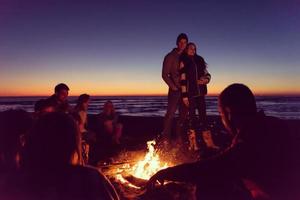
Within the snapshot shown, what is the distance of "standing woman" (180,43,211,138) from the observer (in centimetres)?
1000

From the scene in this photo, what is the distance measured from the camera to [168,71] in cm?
1059

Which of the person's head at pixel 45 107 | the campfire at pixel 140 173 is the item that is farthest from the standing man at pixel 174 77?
the person's head at pixel 45 107

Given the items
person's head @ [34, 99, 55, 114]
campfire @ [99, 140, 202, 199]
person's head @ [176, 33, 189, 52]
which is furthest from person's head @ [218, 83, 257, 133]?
person's head @ [176, 33, 189, 52]

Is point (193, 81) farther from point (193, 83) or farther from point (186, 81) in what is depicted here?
point (186, 81)

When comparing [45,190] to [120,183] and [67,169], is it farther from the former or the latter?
[120,183]

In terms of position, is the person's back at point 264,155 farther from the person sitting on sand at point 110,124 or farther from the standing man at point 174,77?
the person sitting on sand at point 110,124

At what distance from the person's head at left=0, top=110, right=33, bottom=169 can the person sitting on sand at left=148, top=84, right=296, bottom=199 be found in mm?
1335

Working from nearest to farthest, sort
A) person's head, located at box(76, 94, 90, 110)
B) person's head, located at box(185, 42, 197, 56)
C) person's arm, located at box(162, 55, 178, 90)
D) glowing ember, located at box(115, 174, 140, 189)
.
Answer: glowing ember, located at box(115, 174, 140, 189)
person's head, located at box(185, 42, 197, 56)
person's arm, located at box(162, 55, 178, 90)
person's head, located at box(76, 94, 90, 110)

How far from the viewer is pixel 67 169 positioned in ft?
8.91

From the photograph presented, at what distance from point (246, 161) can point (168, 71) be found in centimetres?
796

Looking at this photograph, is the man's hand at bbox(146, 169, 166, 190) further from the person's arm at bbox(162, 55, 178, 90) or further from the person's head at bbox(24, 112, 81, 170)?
the person's arm at bbox(162, 55, 178, 90)

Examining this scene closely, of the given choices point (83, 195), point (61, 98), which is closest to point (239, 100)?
point (83, 195)

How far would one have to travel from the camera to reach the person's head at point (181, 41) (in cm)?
1035

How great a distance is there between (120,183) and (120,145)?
5092 millimetres
